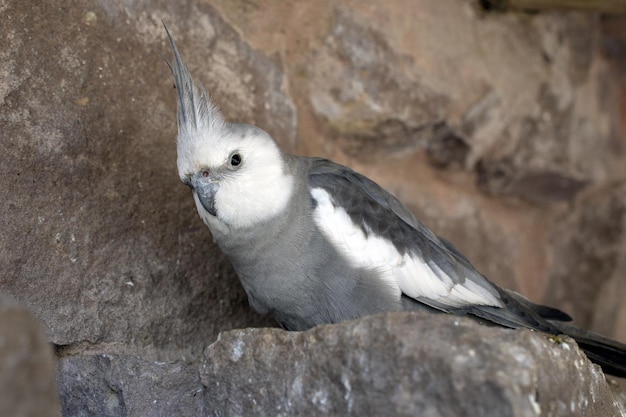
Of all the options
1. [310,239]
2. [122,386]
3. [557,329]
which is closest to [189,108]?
[310,239]

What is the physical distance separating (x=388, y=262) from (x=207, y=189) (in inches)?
27.3

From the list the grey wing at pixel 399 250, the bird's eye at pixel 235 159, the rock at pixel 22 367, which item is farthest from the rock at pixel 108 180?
the rock at pixel 22 367

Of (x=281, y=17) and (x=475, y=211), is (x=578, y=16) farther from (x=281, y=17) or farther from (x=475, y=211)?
(x=281, y=17)

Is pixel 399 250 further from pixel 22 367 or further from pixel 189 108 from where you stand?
pixel 22 367

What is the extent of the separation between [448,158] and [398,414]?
205 cm

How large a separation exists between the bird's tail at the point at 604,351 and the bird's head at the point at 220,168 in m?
1.28

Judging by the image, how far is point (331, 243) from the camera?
2418 mm

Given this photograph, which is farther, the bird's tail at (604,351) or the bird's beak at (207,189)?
the bird's tail at (604,351)

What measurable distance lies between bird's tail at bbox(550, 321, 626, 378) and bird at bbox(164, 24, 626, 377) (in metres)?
0.01

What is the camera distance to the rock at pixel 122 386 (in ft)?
7.32

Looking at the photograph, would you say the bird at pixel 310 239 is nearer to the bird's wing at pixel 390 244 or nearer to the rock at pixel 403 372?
the bird's wing at pixel 390 244

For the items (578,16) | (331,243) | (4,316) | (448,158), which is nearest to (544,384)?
(331,243)

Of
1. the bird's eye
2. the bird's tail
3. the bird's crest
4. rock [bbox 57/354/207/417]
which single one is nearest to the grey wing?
the bird's tail

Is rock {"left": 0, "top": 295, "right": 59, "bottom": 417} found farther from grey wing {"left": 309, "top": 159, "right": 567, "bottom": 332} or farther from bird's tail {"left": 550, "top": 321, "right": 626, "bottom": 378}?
bird's tail {"left": 550, "top": 321, "right": 626, "bottom": 378}
